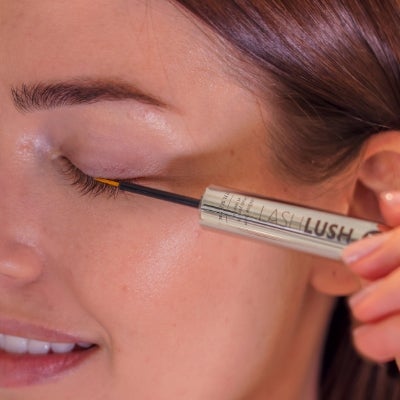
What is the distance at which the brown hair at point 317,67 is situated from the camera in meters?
0.83

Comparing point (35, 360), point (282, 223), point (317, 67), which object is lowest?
point (35, 360)

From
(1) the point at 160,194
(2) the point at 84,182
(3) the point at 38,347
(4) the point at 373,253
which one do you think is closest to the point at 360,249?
(4) the point at 373,253

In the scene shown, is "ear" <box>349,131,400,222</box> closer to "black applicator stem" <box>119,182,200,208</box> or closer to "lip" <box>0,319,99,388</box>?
"black applicator stem" <box>119,182,200,208</box>

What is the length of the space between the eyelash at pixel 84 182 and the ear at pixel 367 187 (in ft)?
1.00

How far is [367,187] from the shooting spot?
0.96 meters

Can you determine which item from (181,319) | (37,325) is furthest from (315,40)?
(37,325)

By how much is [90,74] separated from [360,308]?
380 mm

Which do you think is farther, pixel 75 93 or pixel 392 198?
pixel 75 93

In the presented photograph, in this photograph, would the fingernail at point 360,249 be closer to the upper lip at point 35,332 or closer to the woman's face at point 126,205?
the woman's face at point 126,205

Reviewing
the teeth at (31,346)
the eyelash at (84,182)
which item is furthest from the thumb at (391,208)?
the teeth at (31,346)

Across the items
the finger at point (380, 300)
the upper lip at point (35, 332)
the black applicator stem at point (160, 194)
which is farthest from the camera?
the upper lip at point (35, 332)

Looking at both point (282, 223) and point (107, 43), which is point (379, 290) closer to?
point (282, 223)

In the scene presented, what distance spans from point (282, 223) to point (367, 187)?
297 mm

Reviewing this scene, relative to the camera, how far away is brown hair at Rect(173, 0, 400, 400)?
0.83 metres
